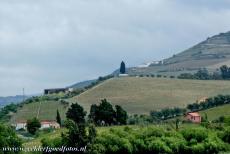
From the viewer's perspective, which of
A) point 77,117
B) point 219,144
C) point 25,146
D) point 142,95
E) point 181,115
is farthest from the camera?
point 142,95

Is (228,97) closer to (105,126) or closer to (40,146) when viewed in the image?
(105,126)

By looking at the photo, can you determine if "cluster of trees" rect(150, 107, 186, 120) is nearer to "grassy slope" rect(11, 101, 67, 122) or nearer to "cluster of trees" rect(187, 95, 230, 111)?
"cluster of trees" rect(187, 95, 230, 111)

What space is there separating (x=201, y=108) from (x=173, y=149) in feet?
171

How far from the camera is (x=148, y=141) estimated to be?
328 ft

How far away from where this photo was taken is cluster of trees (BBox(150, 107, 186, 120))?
145750 mm

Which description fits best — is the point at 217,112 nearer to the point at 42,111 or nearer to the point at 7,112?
the point at 42,111

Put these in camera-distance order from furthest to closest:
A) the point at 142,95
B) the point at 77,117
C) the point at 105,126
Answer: the point at 142,95, the point at 77,117, the point at 105,126

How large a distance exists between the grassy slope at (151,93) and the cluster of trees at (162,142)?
185ft

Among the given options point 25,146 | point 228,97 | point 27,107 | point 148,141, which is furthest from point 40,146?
point 27,107

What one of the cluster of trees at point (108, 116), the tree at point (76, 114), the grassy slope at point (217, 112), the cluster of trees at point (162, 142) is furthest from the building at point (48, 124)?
the cluster of trees at point (162, 142)

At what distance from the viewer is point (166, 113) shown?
486 ft


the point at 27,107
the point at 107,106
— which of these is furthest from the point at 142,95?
the point at 107,106

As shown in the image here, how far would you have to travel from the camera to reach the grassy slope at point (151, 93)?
16888 cm

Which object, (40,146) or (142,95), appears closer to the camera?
(40,146)
